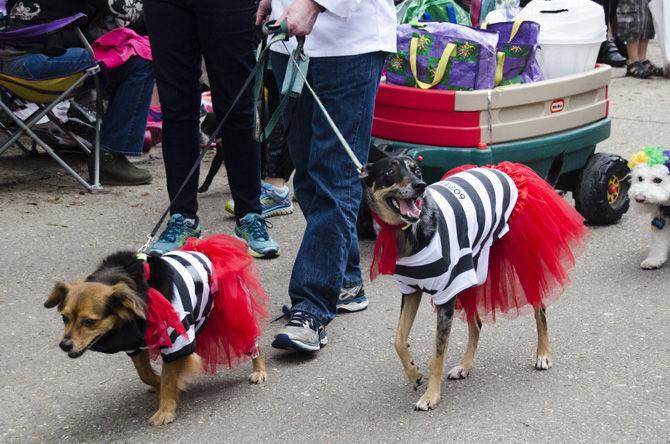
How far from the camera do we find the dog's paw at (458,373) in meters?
3.60

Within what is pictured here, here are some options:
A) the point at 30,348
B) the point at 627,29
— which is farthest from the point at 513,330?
the point at 627,29

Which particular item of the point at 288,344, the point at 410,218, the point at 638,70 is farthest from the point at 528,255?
the point at 638,70

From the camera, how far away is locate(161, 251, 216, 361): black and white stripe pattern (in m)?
3.15

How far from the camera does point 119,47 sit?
616 centimetres

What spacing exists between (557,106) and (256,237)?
5.73 feet

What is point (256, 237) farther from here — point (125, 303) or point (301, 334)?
point (125, 303)

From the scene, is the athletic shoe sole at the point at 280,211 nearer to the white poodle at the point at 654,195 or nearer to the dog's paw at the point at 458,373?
the white poodle at the point at 654,195

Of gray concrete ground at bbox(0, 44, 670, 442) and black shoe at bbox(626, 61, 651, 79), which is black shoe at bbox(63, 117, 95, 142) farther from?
black shoe at bbox(626, 61, 651, 79)

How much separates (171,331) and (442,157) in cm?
212

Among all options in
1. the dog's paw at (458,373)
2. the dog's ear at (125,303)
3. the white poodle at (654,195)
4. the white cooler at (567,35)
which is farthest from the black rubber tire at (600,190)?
the dog's ear at (125,303)

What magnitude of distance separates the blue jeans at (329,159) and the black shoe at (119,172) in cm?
269

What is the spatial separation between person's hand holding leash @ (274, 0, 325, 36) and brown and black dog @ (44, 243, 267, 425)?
3.06 ft

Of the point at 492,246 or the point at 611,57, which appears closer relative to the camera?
the point at 492,246

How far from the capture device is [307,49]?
3695 millimetres
